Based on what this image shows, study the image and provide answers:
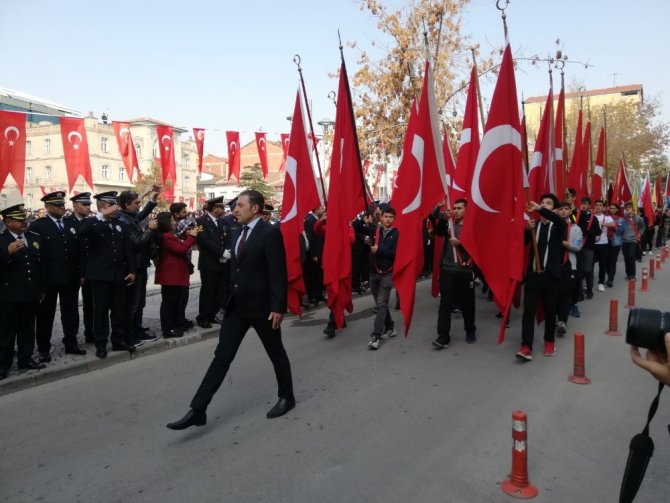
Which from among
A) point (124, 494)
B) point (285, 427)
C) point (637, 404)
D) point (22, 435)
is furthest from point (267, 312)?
point (637, 404)

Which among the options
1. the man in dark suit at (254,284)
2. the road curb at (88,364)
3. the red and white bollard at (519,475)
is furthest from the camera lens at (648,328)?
the road curb at (88,364)

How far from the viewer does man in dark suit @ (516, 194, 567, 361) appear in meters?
6.34

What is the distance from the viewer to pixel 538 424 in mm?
4355

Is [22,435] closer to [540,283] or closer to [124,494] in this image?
[124,494]

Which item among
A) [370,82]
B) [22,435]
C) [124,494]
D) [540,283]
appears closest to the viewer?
[124,494]

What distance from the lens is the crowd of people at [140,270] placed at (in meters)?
5.77

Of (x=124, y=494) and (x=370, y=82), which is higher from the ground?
(x=370, y=82)

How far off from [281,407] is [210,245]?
3908 millimetres

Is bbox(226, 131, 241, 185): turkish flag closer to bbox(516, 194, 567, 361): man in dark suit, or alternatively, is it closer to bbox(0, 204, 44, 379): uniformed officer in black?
bbox(0, 204, 44, 379): uniformed officer in black

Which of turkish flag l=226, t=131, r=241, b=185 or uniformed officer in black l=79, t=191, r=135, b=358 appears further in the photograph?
turkish flag l=226, t=131, r=241, b=185

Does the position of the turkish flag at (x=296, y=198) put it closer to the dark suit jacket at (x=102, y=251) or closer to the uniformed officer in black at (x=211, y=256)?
the uniformed officer in black at (x=211, y=256)

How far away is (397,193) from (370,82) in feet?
42.5

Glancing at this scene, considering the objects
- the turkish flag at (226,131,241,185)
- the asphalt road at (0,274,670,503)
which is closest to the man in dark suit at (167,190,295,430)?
the asphalt road at (0,274,670,503)

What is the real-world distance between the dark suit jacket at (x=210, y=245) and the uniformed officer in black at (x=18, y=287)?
249 cm
